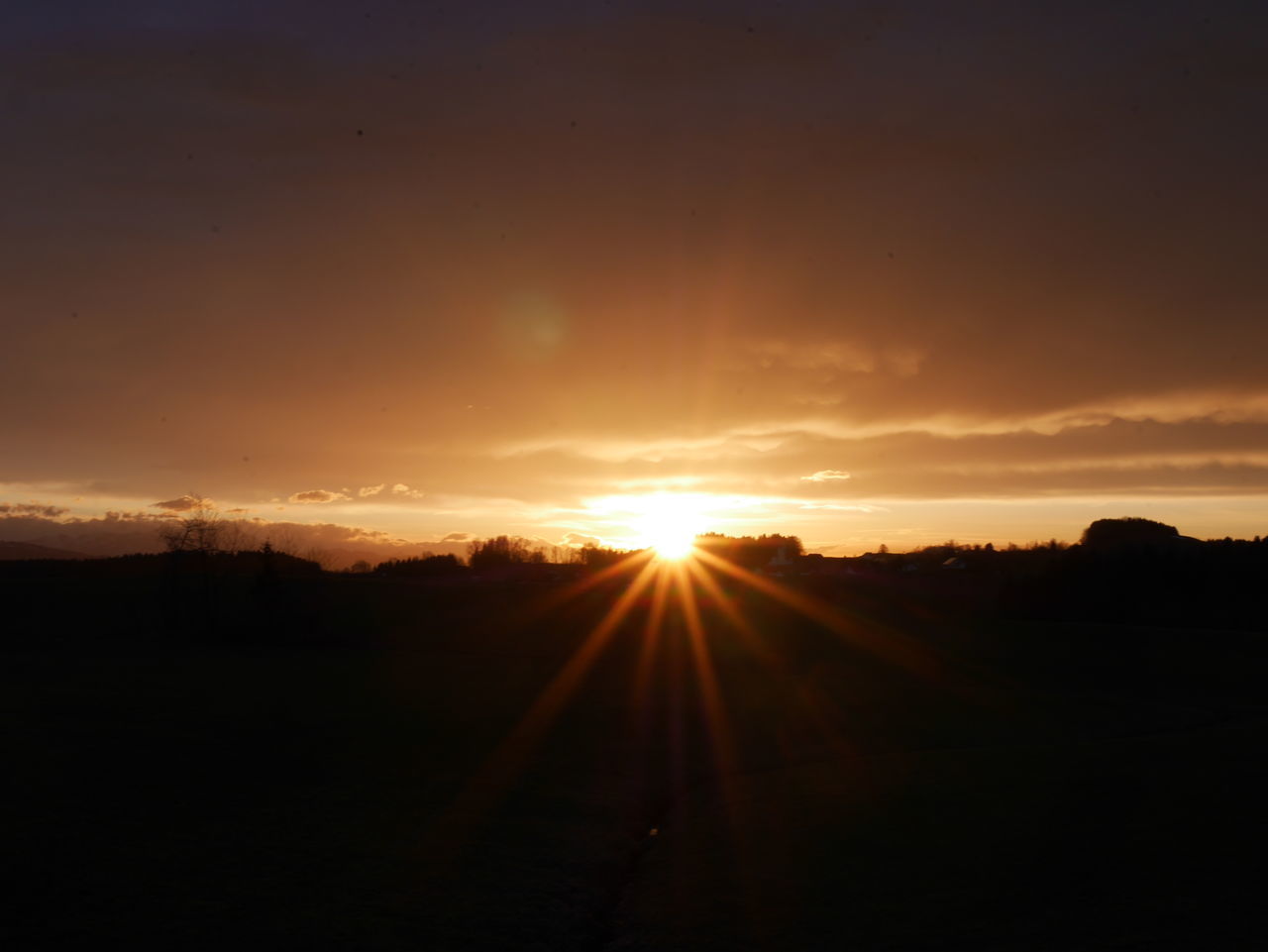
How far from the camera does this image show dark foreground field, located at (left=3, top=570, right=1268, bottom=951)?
31.1ft

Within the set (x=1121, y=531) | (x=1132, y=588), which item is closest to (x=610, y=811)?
(x=1132, y=588)

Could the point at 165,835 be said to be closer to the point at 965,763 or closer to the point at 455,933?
the point at 455,933

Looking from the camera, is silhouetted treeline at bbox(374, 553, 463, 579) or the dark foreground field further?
silhouetted treeline at bbox(374, 553, 463, 579)

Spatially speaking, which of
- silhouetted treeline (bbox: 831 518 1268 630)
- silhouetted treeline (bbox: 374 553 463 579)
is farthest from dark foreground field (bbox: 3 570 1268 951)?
silhouetted treeline (bbox: 374 553 463 579)

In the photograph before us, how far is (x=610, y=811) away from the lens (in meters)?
15.9

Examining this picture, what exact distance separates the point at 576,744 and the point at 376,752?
4.54m

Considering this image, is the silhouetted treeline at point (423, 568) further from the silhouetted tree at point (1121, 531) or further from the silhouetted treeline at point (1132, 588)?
the silhouetted tree at point (1121, 531)

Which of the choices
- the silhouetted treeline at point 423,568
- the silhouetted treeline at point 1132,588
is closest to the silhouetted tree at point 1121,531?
the silhouetted treeline at point 1132,588

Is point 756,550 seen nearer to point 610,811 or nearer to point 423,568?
point 423,568

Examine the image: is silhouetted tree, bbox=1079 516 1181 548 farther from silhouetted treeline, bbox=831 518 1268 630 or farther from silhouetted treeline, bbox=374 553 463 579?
silhouetted treeline, bbox=374 553 463 579

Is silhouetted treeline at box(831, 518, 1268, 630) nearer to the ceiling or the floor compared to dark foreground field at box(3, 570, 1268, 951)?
nearer to the ceiling

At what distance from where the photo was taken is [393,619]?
49188 millimetres

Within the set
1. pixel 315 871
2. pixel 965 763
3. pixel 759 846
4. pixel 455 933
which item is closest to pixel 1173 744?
pixel 965 763

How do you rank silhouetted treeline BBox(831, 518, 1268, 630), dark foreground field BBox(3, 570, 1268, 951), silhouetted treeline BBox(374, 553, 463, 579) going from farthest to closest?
silhouetted treeline BBox(374, 553, 463, 579), silhouetted treeline BBox(831, 518, 1268, 630), dark foreground field BBox(3, 570, 1268, 951)
